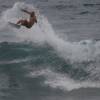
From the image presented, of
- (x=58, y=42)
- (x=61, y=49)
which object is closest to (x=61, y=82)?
(x=61, y=49)

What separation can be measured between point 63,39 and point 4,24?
10.8 feet

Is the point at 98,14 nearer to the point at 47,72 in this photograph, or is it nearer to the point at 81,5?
the point at 81,5

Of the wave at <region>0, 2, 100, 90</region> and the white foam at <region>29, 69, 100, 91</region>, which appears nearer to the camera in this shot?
the white foam at <region>29, 69, 100, 91</region>

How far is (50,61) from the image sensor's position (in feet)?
84.0

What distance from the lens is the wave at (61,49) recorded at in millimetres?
23031

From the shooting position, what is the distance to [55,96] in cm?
2142

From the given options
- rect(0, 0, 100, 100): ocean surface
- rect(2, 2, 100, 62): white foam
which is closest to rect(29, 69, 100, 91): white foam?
rect(0, 0, 100, 100): ocean surface

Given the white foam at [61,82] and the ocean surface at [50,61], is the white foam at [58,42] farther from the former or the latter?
the white foam at [61,82]

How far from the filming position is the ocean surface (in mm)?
21958

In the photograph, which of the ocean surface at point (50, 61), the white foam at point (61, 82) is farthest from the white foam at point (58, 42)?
the white foam at point (61, 82)

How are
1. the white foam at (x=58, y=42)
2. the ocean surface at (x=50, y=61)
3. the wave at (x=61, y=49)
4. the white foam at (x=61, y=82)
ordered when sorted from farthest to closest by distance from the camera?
the white foam at (x=58, y=42)
the wave at (x=61, y=49)
the white foam at (x=61, y=82)
the ocean surface at (x=50, y=61)

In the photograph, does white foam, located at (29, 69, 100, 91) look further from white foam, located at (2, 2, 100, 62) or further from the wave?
white foam, located at (2, 2, 100, 62)

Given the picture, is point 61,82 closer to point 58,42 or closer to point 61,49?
point 61,49

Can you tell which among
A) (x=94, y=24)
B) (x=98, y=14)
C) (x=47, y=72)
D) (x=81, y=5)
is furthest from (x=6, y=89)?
(x=81, y=5)
